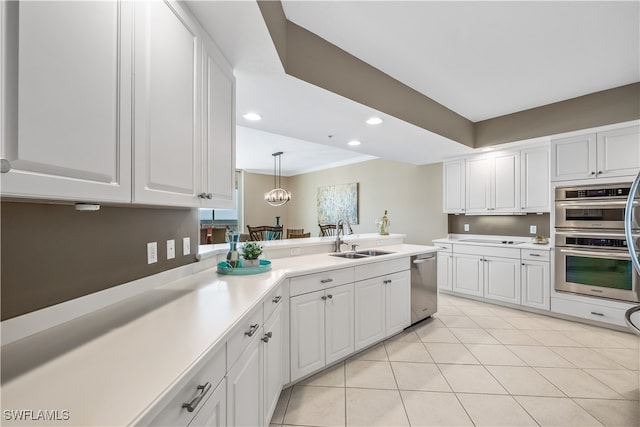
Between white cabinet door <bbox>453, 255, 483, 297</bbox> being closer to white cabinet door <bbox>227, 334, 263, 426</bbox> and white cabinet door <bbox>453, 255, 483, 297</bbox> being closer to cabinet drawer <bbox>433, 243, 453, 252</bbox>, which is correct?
cabinet drawer <bbox>433, 243, 453, 252</bbox>

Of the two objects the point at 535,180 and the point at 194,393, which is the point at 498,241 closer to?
the point at 535,180

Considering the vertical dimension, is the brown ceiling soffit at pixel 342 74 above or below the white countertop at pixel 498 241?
above

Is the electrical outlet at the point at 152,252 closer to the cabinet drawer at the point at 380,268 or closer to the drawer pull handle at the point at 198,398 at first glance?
the drawer pull handle at the point at 198,398

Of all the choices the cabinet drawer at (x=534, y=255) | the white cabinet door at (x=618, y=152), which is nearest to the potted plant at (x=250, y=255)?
the cabinet drawer at (x=534, y=255)

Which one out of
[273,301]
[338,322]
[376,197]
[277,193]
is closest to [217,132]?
[273,301]

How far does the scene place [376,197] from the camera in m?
6.21

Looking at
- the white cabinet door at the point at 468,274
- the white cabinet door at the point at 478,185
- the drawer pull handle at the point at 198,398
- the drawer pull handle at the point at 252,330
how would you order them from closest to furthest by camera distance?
the drawer pull handle at the point at 198,398, the drawer pull handle at the point at 252,330, the white cabinet door at the point at 468,274, the white cabinet door at the point at 478,185

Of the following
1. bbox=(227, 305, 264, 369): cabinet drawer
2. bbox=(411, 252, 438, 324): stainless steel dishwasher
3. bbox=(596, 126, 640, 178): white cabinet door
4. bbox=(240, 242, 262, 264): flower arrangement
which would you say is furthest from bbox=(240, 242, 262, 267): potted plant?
bbox=(596, 126, 640, 178): white cabinet door

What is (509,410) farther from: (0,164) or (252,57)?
(252,57)

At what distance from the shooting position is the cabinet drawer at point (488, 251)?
148 inches

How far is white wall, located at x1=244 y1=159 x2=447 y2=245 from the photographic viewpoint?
5.19 m

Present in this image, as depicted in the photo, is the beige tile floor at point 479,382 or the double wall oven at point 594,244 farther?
the double wall oven at point 594,244

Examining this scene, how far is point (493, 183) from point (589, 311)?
1.95 m

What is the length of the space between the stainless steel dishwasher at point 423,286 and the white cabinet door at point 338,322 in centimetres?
105
